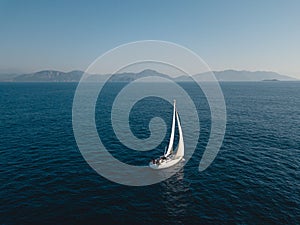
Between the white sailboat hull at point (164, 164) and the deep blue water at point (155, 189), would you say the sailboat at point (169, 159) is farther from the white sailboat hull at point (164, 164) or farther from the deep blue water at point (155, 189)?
the deep blue water at point (155, 189)

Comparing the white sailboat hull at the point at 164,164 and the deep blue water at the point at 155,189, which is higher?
the white sailboat hull at the point at 164,164

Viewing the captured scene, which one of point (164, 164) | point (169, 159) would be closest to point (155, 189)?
point (164, 164)

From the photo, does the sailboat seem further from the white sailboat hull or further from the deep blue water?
the deep blue water

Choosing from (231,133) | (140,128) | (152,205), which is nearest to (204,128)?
(231,133)

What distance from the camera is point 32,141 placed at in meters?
69.2

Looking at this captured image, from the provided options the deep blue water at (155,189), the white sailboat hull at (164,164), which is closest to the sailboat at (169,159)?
the white sailboat hull at (164,164)

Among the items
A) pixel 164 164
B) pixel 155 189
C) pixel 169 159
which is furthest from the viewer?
pixel 169 159

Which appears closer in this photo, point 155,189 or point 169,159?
point 155,189

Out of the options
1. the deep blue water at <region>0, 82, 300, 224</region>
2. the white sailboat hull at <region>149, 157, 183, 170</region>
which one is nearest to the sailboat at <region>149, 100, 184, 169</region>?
the white sailboat hull at <region>149, 157, 183, 170</region>

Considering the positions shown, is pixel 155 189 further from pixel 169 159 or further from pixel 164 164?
pixel 169 159

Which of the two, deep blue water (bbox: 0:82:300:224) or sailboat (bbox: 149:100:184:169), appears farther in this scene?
sailboat (bbox: 149:100:184:169)

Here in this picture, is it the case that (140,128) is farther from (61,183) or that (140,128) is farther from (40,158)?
(61,183)

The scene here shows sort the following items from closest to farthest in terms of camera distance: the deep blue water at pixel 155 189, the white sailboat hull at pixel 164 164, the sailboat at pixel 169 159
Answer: the deep blue water at pixel 155 189 < the white sailboat hull at pixel 164 164 < the sailboat at pixel 169 159

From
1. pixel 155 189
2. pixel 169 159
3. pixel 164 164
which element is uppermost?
pixel 169 159
